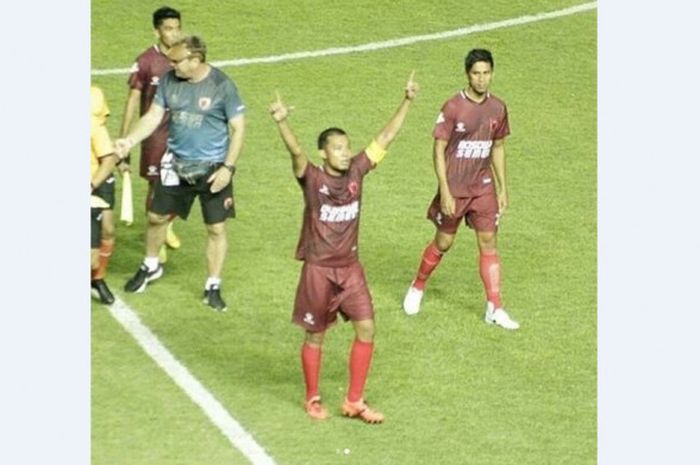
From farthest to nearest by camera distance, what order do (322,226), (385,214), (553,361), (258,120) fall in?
(258,120) < (385,214) < (553,361) < (322,226)

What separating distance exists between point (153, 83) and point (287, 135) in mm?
2981

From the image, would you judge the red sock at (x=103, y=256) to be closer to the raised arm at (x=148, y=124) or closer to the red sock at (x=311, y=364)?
the raised arm at (x=148, y=124)

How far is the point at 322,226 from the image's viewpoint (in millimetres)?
14414

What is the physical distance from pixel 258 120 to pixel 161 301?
160 inches

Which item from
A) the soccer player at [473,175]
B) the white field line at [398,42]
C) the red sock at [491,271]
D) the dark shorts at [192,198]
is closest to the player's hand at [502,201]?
the soccer player at [473,175]

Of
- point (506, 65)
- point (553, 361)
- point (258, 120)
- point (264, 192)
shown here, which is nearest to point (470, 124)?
point (553, 361)

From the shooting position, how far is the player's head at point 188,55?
15539 mm

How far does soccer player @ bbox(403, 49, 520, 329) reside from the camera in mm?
15844

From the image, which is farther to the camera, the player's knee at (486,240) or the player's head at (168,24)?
the player's head at (168,24)

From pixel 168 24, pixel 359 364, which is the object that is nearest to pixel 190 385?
pixel 359 364

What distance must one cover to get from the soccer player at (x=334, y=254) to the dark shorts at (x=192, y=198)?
1.51m

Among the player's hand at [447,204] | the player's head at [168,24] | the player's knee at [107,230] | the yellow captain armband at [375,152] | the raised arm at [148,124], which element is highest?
the player's head at [168,24]

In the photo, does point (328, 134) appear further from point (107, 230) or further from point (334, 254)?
point (107, 230)

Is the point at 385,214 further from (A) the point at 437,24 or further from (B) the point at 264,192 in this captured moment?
(A) the point at 437,24
